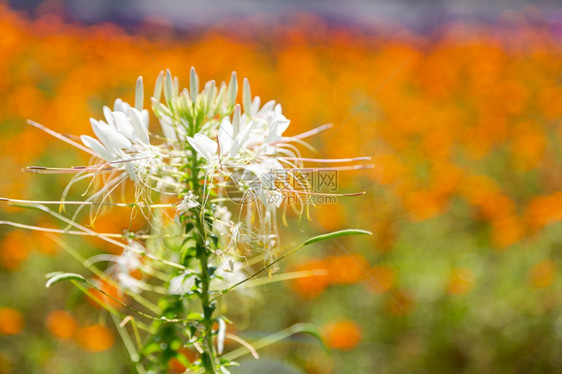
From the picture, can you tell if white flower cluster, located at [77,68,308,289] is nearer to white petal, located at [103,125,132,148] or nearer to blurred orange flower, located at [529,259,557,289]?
white petal, located at [103,125,132,148]

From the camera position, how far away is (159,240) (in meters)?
0.98

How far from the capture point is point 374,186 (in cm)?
255

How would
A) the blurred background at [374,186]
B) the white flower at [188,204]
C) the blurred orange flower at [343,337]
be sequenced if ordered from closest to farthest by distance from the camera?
the white flower at [188,204], the blurred orange flower at [343,337], the blurred background at [374,186]

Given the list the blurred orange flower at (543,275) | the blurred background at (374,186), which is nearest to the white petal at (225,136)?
the blurred background at (374,186)

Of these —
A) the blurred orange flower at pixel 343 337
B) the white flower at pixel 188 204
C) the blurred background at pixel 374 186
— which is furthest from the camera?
the blurred background at pixel 374 186

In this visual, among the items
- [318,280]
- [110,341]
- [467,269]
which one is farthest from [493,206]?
[110,341]

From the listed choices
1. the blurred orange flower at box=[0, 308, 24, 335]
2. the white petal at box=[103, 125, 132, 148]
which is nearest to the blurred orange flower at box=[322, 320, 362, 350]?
the blurred orange flower at box=[0, 308, 24, 335]

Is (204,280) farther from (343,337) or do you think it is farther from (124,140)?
(343,337)

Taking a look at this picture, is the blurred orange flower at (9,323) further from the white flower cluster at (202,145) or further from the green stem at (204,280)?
the green stem at (204,280)

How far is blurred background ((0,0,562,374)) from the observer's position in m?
1.94

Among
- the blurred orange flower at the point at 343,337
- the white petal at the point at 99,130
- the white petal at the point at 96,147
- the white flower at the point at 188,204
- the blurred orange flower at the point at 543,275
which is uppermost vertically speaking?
the white petal at the point at 99,130

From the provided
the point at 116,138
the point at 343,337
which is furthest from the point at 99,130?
the point at 343,337

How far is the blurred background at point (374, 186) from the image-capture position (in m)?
1.94

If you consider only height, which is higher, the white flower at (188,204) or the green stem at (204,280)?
the white flower at (188,204)
